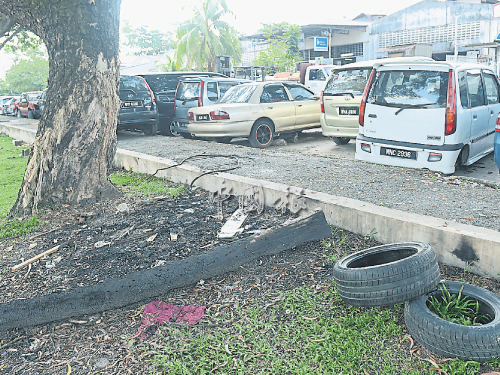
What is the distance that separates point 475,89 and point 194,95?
294 inches

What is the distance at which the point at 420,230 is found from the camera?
3.85 meters

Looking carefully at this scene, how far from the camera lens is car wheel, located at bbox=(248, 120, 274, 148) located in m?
11.0

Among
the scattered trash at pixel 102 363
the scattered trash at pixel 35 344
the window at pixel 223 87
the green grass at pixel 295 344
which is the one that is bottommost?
the scattered trash at pixel 35 344

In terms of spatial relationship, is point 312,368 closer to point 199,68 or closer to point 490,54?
point 490,54

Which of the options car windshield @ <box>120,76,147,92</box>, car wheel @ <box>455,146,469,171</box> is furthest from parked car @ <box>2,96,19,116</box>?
car wheel @ <box>455,146,469,171</box>

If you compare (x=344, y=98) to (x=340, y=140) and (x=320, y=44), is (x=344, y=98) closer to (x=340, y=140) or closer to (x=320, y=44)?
(x=340, y=140)

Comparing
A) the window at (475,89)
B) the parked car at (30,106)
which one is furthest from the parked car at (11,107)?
the window at (475,89)

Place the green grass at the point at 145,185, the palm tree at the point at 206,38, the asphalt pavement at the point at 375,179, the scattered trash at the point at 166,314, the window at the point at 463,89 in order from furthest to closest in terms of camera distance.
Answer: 1. the palm tree at the point at 206,38
2. the window at the point at 463,89
3. the green grass at the point at 145,185
4. the asphalt pavement at the point at 375,179
5. the scattered trash at the point at 166,314

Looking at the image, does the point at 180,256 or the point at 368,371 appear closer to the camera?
the point at 368,371

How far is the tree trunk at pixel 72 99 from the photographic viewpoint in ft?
17.0

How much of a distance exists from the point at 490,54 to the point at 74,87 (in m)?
23.6

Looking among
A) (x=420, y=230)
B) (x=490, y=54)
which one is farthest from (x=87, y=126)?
(x=490, y=54)

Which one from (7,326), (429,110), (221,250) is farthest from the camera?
(429,110)

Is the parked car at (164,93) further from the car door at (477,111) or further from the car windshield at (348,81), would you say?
the car door at (477,111)
